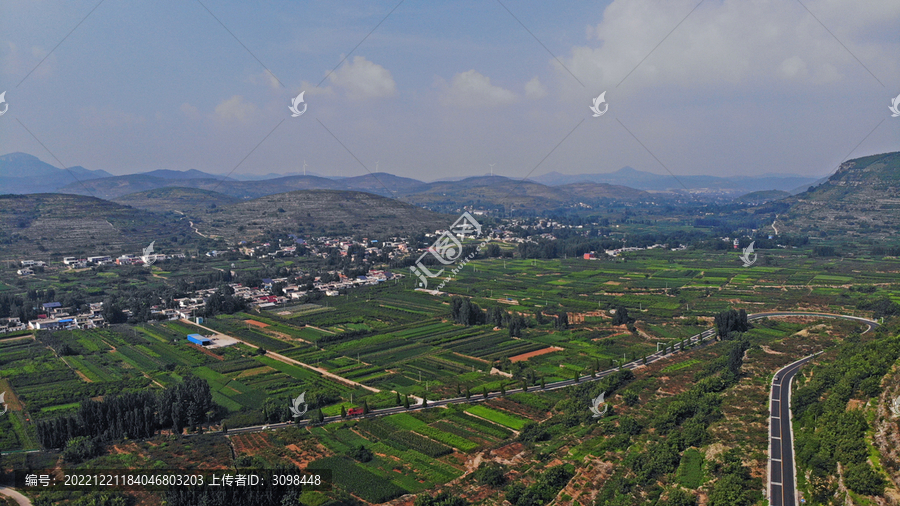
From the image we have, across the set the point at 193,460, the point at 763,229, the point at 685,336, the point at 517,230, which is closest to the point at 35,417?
the point at 193,460

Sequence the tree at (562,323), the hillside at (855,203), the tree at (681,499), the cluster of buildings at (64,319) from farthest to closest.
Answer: the hillside at (855,203)
the cluster of buildings at (64,319)
the tree at (562,323)
the tree at (681,499)

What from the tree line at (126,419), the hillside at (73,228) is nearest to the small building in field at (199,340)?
the tree line at (126,419)

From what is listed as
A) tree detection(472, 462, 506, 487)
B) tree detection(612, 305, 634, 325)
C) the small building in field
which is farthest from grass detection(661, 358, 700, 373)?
the small building in field

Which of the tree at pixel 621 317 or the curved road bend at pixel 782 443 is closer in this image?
the curved road bend at pixel 782 443

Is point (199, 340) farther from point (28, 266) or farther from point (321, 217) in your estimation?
point (321, 217)

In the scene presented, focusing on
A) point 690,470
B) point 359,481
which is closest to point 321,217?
A: point 359,481

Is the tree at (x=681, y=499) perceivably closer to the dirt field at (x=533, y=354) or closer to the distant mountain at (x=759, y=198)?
the dirt field at (x=533, y=354)

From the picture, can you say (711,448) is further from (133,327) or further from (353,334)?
(133,327)
